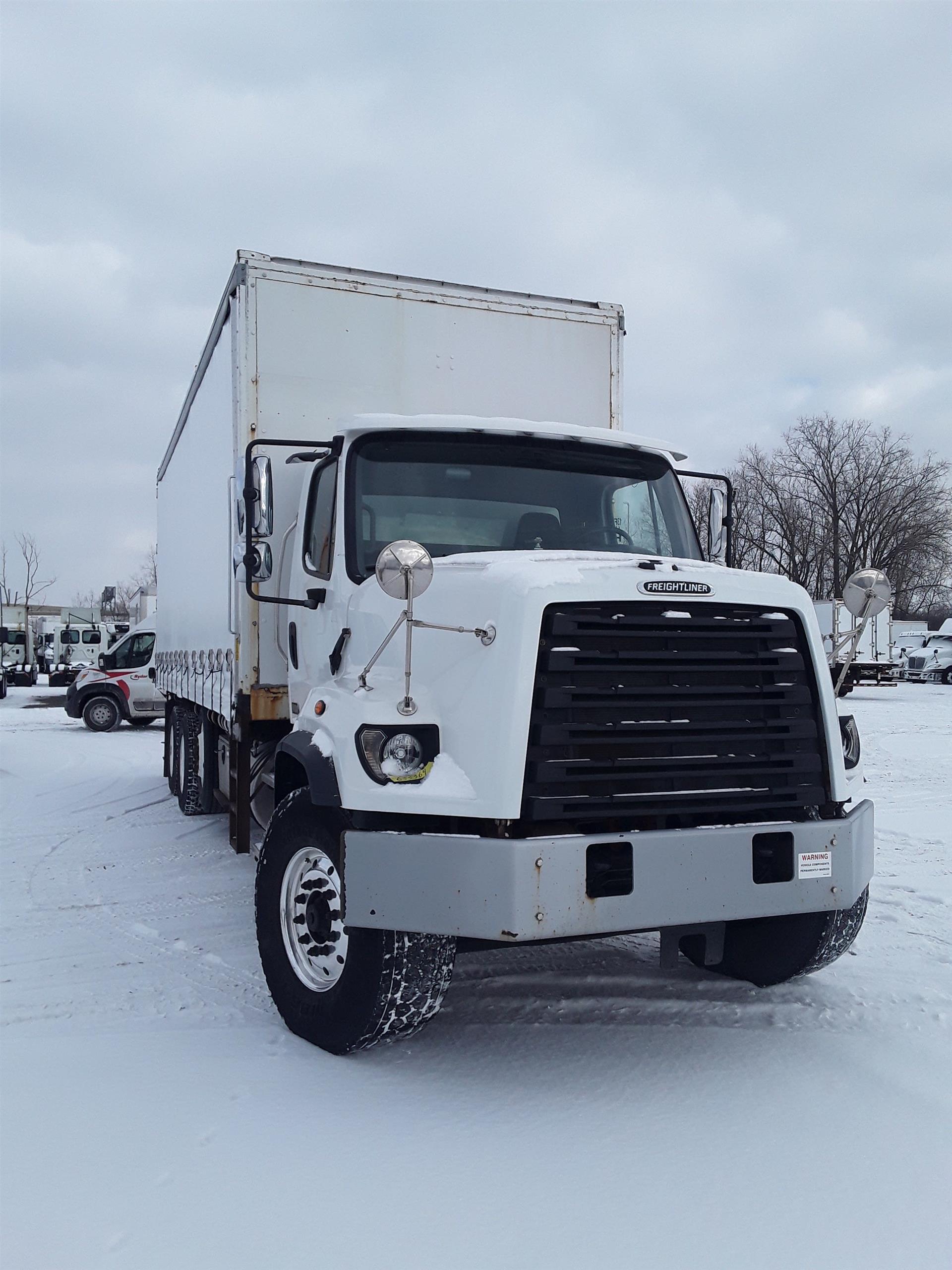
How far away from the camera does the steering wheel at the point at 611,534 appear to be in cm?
529

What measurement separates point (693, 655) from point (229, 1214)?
7.90 feet

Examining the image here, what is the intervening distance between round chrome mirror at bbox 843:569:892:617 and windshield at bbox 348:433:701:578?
893mm

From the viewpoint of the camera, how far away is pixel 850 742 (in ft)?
15.4

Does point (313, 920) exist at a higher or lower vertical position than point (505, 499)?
lower

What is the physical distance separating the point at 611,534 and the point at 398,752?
193cm

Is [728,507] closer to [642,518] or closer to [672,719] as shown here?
[642,518]

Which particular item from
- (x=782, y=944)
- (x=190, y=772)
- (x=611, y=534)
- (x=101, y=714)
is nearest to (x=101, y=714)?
(x=101, y=714)

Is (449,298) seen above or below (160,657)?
above

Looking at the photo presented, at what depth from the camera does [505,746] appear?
12.3ft

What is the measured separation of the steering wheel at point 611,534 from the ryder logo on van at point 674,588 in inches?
46.7

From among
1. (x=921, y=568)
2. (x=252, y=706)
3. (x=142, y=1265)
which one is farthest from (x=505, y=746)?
(x=921, y=568)

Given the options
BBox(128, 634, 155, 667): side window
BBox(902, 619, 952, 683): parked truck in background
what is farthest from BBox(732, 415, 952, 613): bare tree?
BBox(128, 634, 155, 667): side window

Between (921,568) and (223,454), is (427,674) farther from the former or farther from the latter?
(921,568)

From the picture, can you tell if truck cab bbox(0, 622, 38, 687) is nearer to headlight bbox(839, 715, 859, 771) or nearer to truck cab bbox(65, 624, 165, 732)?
truck cab bbox(65, 624, 165, 732)
